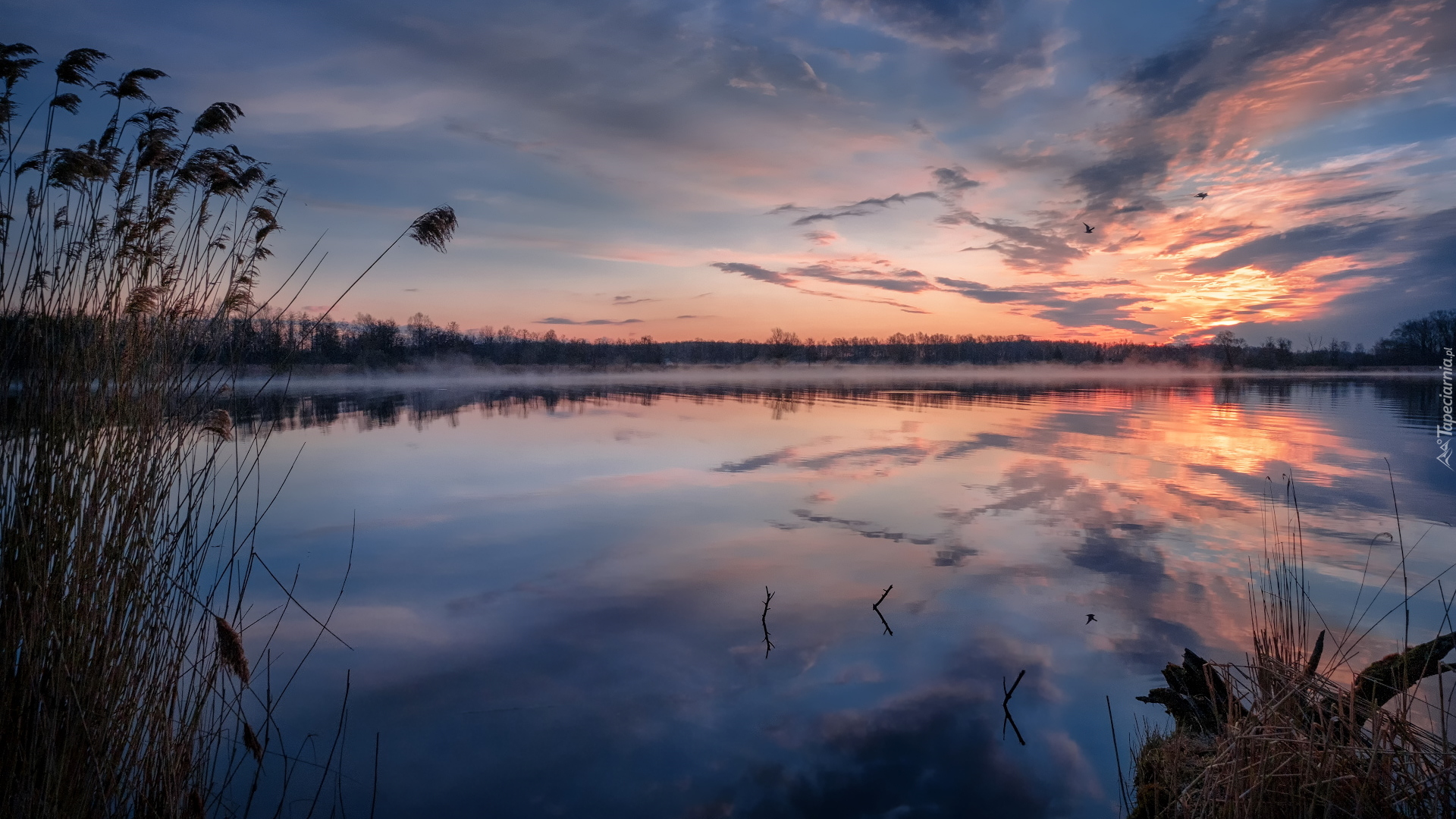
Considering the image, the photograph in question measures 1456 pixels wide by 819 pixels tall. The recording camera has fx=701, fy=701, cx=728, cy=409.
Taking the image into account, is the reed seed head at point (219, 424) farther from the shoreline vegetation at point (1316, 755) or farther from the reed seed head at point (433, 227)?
the shoreline vegetation at point (1316, 755)

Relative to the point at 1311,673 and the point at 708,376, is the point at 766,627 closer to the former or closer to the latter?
the point at 1311,673

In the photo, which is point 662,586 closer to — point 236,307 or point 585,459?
point 236,307

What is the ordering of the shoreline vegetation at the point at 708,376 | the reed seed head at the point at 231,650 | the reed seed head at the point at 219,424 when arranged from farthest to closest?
1. the shoreline vegetation at the point at 708,376
2. the reed seed head at the point at 219,424
3. the reed seed head at the point at 231,650

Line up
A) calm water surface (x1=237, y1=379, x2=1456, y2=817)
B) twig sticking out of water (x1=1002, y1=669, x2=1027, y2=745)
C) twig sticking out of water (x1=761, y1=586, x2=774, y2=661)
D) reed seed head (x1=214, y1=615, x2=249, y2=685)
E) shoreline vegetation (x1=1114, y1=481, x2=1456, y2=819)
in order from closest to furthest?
shoreline vegetation (x1=1114, y1=481, x2=1456, y2=819), reed seed head (x1=214, y1=615, x2=249, y2=685), calm water surface (x1=237, y1=379, x2=1456, y2=817), twig sticking out of water (x1=1002, y1=669, x2=1027, y2=745), twig sticking out of water (x1=761, y1=586, x2=774, y2=661)

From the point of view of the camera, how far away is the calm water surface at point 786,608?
4215 mm

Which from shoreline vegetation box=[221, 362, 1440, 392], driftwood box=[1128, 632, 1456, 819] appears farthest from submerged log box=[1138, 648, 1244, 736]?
shoreline vegetation box=[221, 362, 1440, 392]

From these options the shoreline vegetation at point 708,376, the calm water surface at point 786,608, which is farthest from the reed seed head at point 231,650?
the shoreline vegetation at point 708,376

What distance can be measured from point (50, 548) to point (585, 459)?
12302 mm

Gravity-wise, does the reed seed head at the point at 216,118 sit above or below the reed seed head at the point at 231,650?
above

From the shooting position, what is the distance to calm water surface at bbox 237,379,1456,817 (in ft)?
13.8

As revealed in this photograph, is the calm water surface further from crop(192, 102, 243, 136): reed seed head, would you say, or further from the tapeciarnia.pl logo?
crop(192, 102, 243, 136): reed seed head


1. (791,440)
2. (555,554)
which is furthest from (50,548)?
(791,440)

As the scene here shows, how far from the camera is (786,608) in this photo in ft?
21.3

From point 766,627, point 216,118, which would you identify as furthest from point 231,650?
point 766,627
